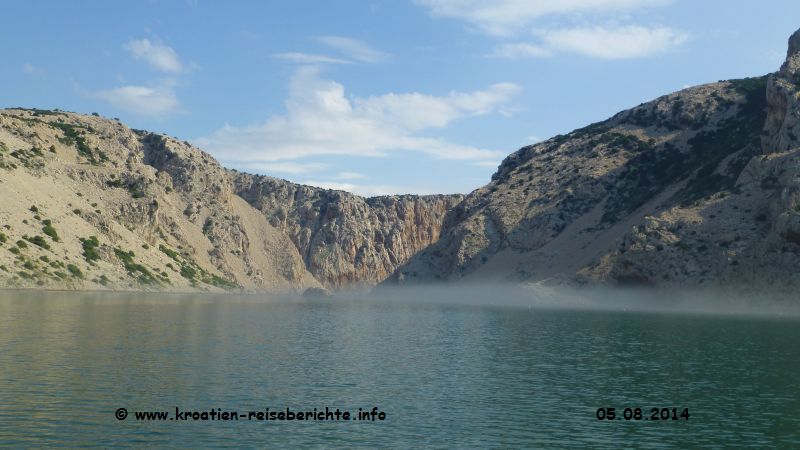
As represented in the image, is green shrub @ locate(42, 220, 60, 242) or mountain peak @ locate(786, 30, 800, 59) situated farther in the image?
mountain peak @ locate(786, 30, 800, 59)

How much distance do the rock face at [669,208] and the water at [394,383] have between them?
179 ft

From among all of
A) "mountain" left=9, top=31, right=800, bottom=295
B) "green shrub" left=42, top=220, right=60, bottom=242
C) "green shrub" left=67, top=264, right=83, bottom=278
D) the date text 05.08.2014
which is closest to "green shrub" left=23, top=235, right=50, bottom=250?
"mountain" left=9, top=31, right=800, bottom=295

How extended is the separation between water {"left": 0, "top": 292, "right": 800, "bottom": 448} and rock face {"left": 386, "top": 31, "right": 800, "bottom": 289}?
54548mm

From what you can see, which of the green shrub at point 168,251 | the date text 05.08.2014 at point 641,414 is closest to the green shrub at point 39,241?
the green shrub at point 168,251

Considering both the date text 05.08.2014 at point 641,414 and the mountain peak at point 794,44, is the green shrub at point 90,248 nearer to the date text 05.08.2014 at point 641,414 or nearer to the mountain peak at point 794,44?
the date text 05.08.2014 at point 641,414

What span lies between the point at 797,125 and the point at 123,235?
5948 inches

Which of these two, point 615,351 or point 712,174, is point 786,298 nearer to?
point 712,174

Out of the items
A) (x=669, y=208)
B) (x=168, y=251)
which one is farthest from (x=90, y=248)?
(x=669, y=208)

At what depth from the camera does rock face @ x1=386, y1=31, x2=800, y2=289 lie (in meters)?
125

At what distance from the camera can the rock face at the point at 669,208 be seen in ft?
411

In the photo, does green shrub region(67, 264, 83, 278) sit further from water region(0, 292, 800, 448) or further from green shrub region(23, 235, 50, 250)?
water region(0, 292, 800, 448)

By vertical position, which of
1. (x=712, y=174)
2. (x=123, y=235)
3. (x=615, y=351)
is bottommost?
(x=615, y=351)

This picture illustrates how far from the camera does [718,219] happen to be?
13188 cm

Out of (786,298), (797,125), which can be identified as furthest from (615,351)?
(797,125)
